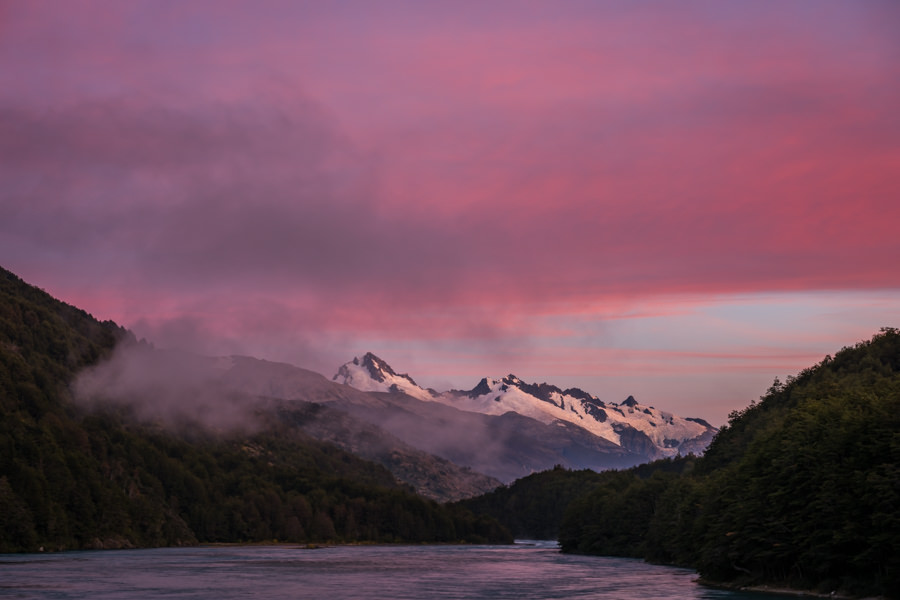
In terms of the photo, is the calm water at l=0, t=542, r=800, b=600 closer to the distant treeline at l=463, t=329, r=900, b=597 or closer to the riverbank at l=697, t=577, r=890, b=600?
the riverbank at l=697, t=577, r=890, b=600

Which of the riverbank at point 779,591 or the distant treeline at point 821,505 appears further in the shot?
the riverbank at point 779,591

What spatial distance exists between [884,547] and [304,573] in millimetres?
117386

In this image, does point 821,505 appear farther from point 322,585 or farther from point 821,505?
point 322,585

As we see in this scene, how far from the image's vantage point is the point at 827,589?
13038 cm

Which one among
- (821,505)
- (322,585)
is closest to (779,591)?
(821,505)

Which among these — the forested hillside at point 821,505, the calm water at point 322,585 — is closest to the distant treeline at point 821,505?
the forested hillside at point 821,505

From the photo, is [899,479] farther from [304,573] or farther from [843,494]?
[304,573]

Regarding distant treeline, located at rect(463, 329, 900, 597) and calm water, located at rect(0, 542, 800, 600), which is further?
calm water, located at rect(0, 542, 800, 600)

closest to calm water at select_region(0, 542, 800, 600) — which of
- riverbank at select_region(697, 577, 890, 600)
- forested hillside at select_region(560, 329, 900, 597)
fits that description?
riverbank at select_region(697, 577, 890, 600)

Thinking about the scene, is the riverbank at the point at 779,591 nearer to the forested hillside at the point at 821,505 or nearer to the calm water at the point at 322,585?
the forested hillside at the point at 821,505

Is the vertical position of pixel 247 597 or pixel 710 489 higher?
pixel 710 489

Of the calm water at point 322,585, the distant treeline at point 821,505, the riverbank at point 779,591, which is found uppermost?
the distant treeline at point 821,505

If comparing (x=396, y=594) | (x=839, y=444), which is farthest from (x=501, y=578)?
(x=839, y=444)

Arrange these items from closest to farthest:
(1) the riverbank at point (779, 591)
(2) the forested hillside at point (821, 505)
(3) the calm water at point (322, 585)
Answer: (2) the forested hillside at point (821, 505) → (1) the riverbank at point (779, 591) → (3) the calm water at point (322, 585)
